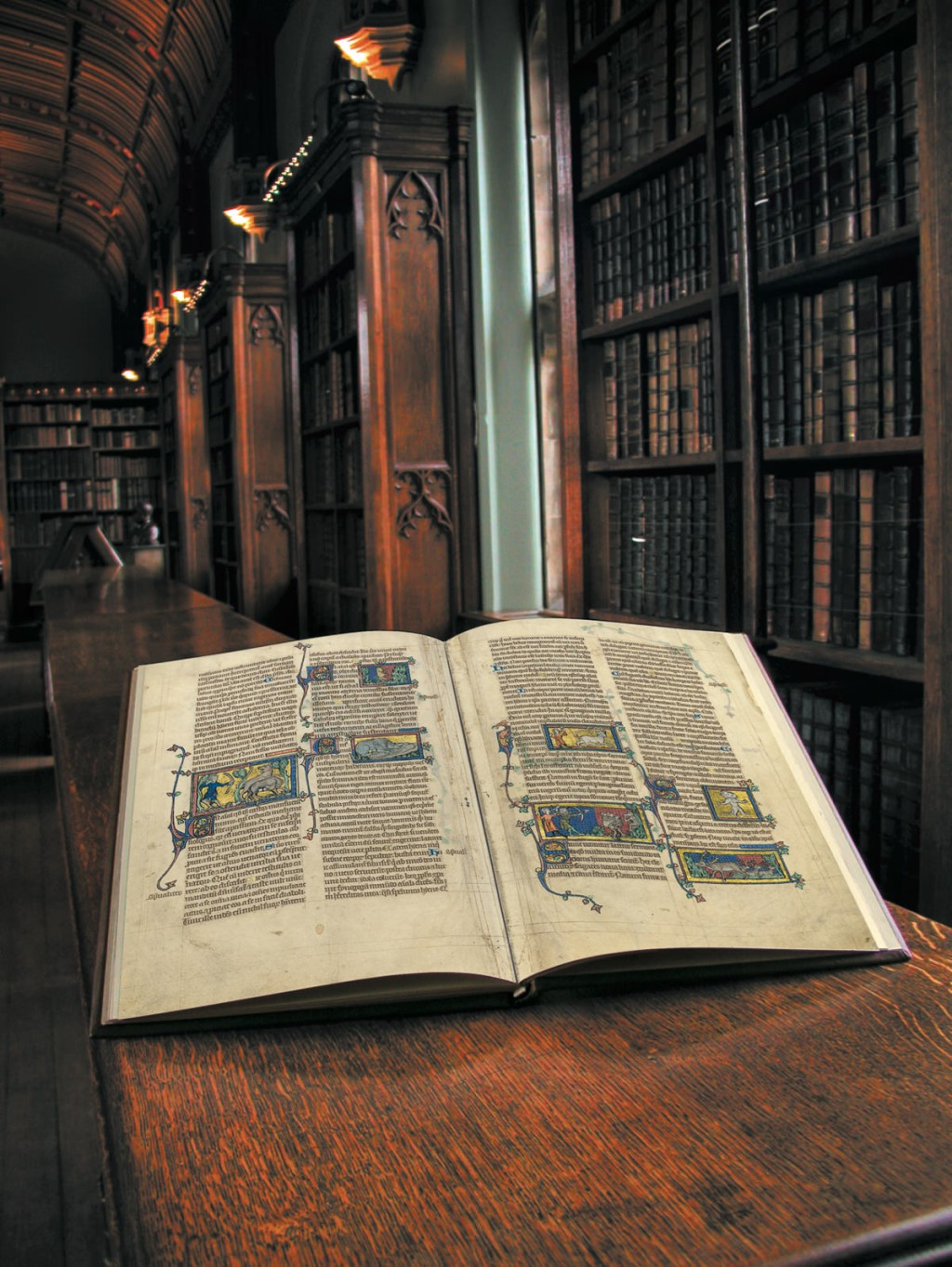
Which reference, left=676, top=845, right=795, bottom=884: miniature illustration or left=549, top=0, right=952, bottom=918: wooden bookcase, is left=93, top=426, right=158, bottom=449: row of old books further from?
left=676, top=845, right=795, bottom=884: miniature illustration

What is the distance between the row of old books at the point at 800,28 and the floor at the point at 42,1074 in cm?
213

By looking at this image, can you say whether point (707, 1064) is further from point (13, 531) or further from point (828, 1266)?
point (13, 531)

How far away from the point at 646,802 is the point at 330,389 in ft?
15.9

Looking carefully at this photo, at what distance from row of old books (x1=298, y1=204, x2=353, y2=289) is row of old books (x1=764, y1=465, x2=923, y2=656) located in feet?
10.2

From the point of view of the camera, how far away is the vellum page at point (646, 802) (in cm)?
84

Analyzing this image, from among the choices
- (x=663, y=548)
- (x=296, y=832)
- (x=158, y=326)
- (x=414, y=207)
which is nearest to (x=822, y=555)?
(x=663, y=548)

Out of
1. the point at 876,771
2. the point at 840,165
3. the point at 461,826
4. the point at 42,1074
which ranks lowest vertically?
the point at 42,1074

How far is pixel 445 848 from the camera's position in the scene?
34.6 inches

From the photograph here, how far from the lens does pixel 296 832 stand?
2.93ft

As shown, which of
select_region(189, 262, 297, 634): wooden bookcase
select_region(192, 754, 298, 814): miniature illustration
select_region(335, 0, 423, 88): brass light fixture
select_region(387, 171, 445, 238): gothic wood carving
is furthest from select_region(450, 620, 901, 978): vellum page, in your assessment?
select_region(189, 262, 297, 634): wooden bookcase

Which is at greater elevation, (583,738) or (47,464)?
(47,464)

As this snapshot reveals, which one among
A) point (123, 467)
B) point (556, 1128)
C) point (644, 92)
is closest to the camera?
point (556, 1128)

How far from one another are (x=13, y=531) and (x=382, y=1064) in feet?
48.5

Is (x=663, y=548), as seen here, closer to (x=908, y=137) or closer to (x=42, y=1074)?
(x=908, y=137)
